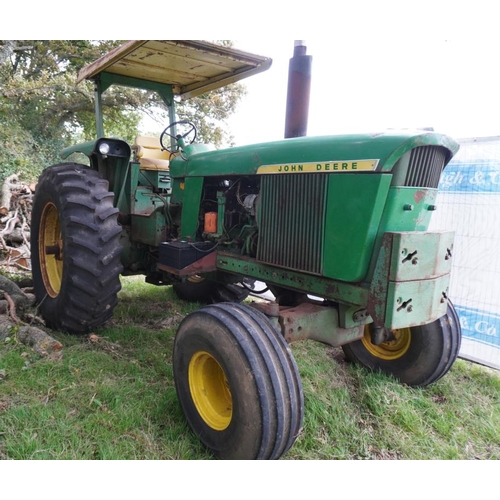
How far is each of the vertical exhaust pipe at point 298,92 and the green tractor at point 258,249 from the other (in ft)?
2.70

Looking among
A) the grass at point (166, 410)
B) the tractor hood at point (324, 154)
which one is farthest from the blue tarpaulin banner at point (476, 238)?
the tractor hood at point (324, 154)

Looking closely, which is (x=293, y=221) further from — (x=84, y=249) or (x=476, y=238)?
(x=476, y=238)

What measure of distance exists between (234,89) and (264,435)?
14136 mm

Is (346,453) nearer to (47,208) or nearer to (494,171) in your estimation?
(494,171)

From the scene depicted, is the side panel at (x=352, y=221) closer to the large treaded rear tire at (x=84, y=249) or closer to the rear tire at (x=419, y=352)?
the rear tire at (x=419, y=352)

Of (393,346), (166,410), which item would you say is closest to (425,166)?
(393,346)

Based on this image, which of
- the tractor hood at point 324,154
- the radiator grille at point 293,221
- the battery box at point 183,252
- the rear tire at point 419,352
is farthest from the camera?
the battery box at point 183,252

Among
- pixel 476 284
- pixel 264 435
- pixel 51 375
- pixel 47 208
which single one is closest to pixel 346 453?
pixel 264 435

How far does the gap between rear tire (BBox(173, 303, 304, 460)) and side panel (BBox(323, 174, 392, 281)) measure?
0.51 meters

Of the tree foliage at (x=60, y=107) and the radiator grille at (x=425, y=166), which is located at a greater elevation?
the tree foliage at (x=60, y=107)

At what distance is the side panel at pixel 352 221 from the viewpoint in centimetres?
212

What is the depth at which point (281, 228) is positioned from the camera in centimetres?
260

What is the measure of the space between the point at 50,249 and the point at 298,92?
302 cm

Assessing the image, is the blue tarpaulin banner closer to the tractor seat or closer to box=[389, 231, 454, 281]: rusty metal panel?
box=[389, 231, 454, 281]: rusty metal panel
